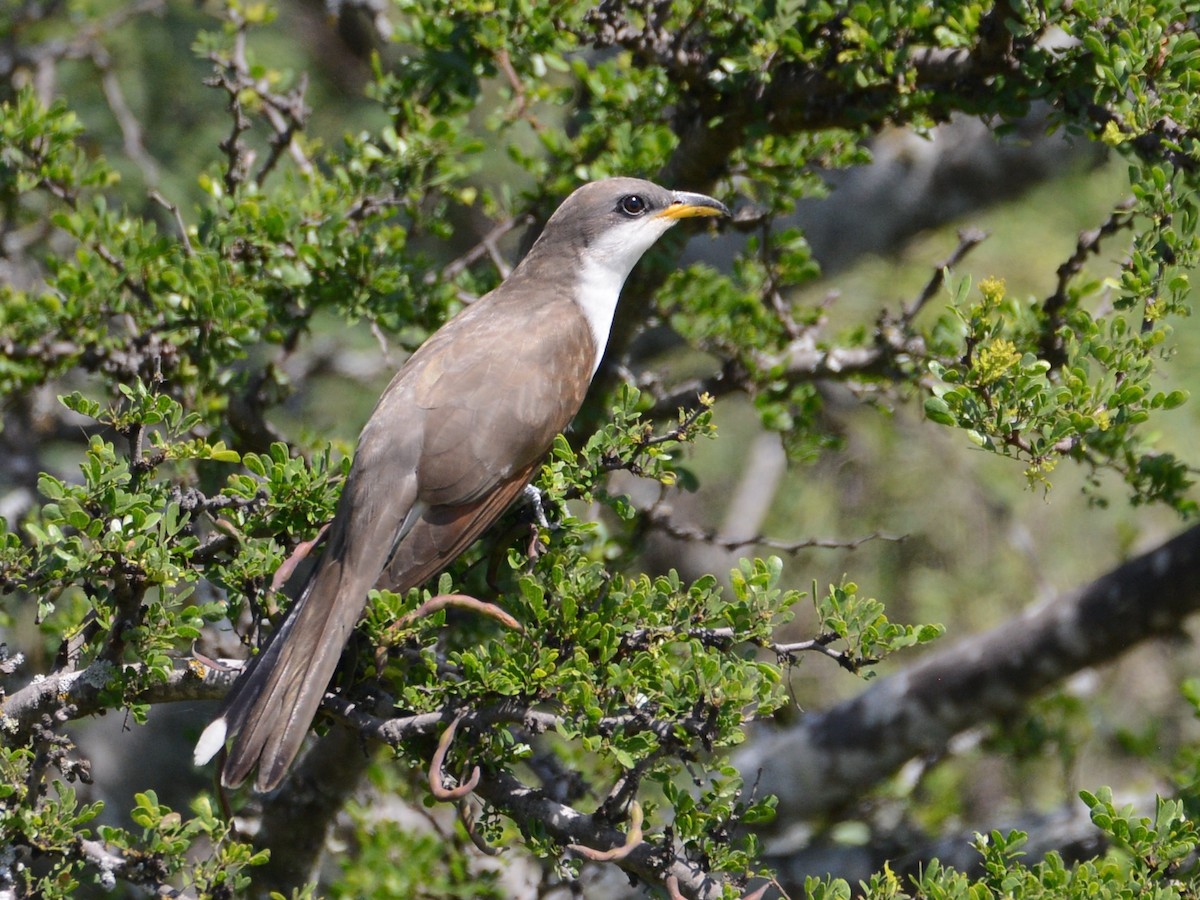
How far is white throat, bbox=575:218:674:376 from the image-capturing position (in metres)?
3.69

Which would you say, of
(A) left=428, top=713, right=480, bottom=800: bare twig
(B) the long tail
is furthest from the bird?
(A) left=428, top=713, right=480, bottom=800: bare twig

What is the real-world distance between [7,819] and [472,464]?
1.29 metres

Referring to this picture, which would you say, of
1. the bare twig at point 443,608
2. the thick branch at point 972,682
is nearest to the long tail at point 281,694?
the bare twig at point 443,608

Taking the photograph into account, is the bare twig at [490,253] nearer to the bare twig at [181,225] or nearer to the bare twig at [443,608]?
the bare twig at [181,225]

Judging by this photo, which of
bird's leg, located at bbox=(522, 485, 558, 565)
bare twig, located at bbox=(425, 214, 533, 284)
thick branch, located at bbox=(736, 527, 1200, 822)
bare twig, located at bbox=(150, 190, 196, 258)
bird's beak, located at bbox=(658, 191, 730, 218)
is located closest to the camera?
bird's leg, located at bbox=(522, 485, 558, 565)

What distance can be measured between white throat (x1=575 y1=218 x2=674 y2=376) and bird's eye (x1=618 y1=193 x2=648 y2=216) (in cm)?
3

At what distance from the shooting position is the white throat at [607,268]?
145 inches

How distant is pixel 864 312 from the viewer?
639 centimetres

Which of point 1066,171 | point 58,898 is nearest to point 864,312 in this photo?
point 1066,171

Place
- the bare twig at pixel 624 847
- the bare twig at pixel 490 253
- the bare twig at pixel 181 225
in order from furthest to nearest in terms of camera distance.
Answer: the bare twig at pixel 490 253 < the bare twig at pixel 181 225 < the bare twig at pixel 624 847

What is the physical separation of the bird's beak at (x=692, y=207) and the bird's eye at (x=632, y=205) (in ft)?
0.25

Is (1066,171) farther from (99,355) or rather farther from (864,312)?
(99,355)

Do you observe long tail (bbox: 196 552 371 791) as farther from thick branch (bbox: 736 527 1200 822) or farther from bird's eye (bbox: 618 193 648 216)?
thick branch (bbox: 736 527 1200 822)

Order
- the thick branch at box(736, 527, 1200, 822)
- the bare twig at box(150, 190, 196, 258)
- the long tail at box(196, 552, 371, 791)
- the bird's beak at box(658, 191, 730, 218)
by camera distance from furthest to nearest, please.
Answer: the thick branch at box(736, 527, 1200, 822) → the bird's beak at box(658, 191, 730, 218) → the bare twig at box(150, 190, 196, 258) → the long tail at box(196, 552, 371, 791)
